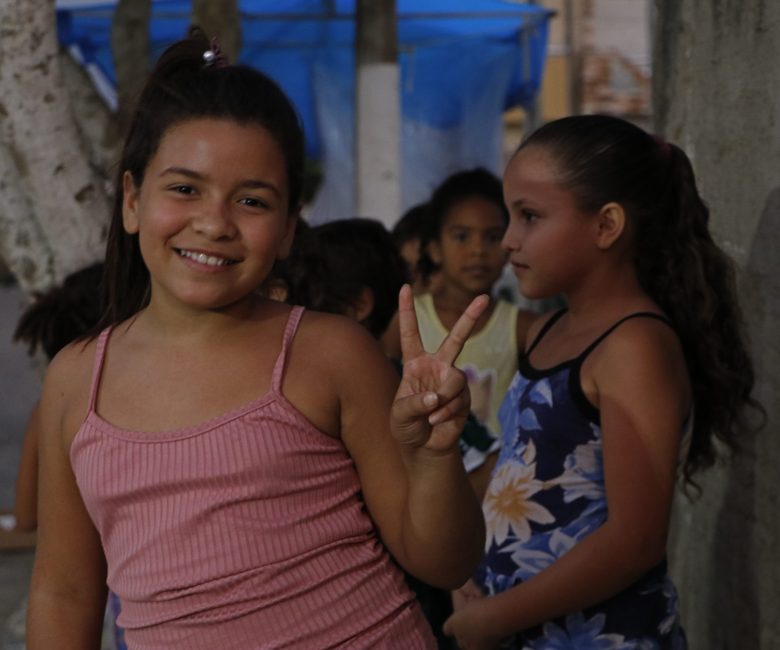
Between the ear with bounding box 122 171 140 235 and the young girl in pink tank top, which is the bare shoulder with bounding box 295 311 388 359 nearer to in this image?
the young girl in pink tank top

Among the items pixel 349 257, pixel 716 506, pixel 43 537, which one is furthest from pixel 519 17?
pixel 43 537

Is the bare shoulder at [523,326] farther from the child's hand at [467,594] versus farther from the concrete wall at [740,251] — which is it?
the child's hand at [467,594]

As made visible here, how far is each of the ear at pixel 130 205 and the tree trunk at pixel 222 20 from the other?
3449mm

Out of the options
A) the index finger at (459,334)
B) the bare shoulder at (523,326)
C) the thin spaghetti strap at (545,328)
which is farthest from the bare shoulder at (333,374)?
the bare shoulder at (523,326)

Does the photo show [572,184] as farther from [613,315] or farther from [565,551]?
[565,551]

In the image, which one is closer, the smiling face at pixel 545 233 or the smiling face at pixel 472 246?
the smiling face at pixel 545 233

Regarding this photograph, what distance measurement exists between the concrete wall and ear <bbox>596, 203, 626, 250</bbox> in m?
0.48

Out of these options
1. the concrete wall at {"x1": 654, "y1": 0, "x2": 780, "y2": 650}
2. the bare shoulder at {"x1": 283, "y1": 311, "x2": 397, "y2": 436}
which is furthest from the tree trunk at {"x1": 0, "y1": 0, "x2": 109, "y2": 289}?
the bare shoulder at {"x1": 283, "y1": 311, "x2": 397, "y2": 436}

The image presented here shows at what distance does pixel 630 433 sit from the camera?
2502 mm

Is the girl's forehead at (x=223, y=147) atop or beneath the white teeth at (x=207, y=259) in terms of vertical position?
atop

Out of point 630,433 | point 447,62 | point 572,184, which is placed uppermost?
point 572,184

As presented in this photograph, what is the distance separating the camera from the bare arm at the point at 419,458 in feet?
6.31

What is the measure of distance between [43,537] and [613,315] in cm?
119

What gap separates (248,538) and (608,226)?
1121 mm
